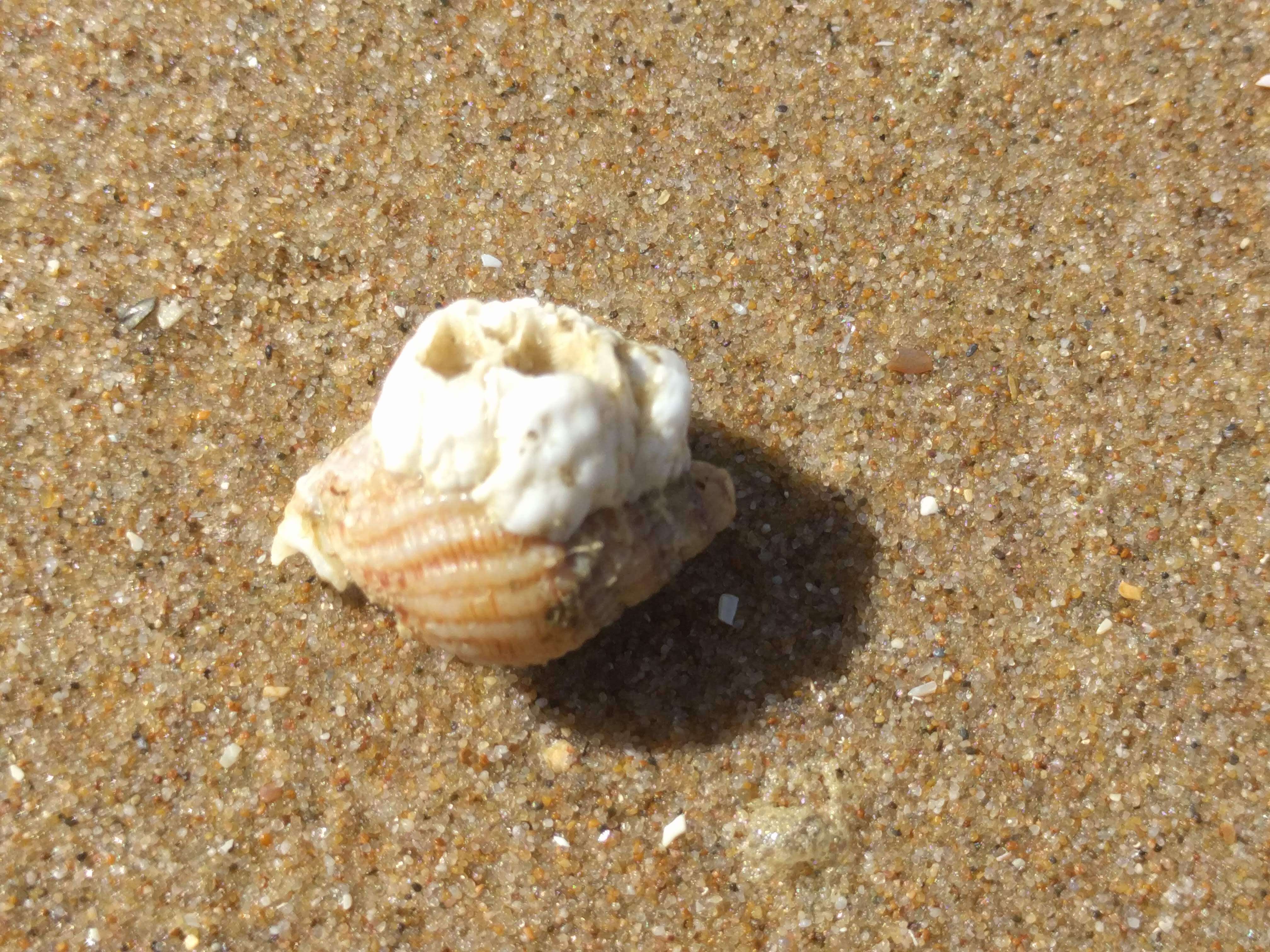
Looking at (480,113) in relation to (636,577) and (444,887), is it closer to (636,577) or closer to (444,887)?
(636,577)

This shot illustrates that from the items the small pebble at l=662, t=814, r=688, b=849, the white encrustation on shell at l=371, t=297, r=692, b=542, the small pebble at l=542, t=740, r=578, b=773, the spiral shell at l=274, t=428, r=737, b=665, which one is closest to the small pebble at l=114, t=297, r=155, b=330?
the spiral shell at l=274, t=428, r=737, b=665

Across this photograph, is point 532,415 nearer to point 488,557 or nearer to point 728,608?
point 488,557

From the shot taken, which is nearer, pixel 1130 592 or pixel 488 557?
pixel 488 557

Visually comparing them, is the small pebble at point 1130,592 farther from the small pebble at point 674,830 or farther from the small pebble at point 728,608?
the small pebble at point 674,830

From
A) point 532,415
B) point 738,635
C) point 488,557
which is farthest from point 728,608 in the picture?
point 532,415

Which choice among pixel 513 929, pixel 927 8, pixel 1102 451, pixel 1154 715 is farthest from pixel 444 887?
pixel 927 8

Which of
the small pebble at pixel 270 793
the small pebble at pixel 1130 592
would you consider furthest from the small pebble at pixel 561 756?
the small pebble at pixel 1130 592
